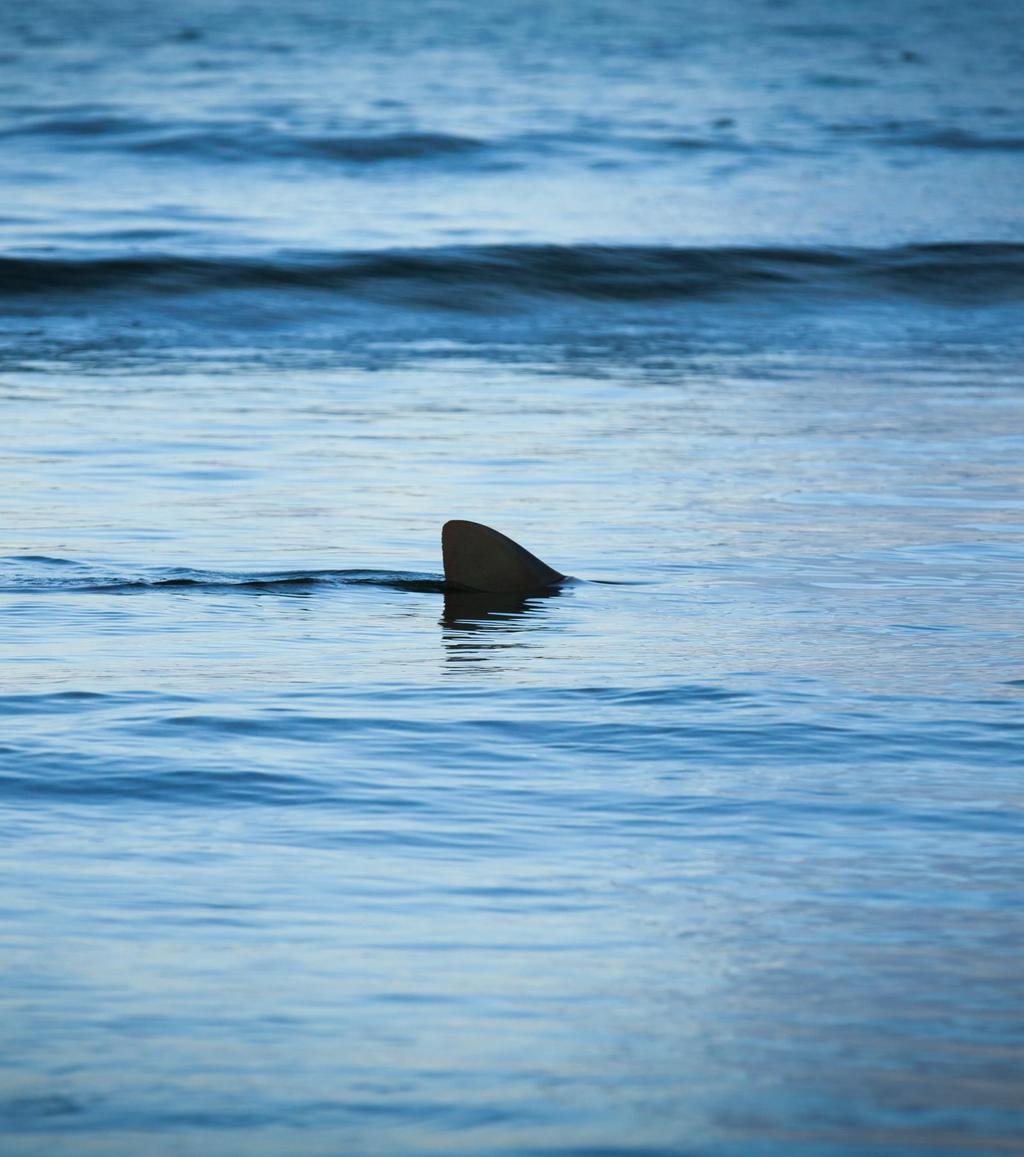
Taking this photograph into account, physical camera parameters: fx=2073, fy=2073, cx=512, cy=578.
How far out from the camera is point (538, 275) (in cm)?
2300

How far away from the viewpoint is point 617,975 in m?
4.37

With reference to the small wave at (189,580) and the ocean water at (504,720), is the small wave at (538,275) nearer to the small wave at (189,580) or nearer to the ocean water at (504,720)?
the ocean water at (504,720)

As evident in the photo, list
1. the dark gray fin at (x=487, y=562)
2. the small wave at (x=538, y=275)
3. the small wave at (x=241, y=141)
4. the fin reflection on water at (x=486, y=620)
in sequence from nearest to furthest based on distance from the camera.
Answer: the fin reflection on water at (x=486, y=620) < the dark gray fin at (x=487, y=562) < the small wave at (x=538, y=275) < the small wave at (x=241, y=141)

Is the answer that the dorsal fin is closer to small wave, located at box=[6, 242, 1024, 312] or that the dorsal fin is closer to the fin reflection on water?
the fin reflection on water

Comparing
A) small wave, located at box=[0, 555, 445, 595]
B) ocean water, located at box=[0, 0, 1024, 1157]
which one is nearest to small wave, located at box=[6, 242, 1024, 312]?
ocean water, located at box=[0, 0, 1024, 1157]

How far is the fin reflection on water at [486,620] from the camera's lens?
300 inches

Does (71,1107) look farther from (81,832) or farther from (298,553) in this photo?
(298,553)

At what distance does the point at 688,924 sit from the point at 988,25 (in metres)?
82.9

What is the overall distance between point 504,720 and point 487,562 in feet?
7.21

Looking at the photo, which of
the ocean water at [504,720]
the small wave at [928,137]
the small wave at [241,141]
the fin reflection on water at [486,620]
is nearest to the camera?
the ocean water at [504,720]

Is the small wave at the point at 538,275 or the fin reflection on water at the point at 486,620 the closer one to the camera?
the fin reflection on water at the point at 486,620

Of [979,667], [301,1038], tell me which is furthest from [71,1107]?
[979,667]

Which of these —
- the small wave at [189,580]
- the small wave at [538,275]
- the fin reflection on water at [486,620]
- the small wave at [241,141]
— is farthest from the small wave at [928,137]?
the fin reflection on water at [486,620]

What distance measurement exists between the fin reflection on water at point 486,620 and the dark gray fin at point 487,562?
0.17 ft
